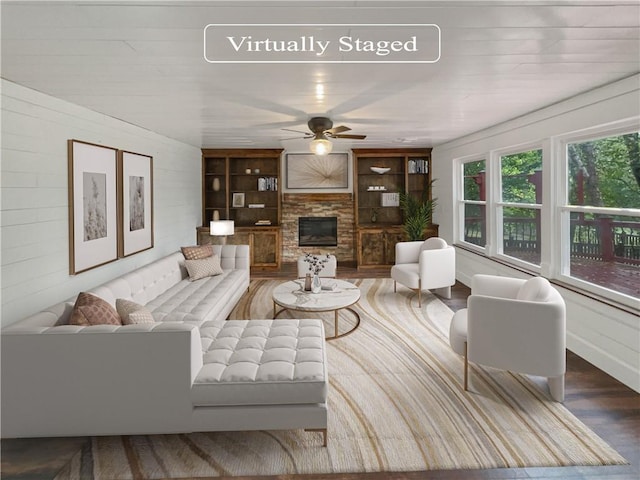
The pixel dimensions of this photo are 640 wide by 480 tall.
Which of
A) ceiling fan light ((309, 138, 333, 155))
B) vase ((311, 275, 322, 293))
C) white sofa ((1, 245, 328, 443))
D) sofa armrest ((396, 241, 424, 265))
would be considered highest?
ceiling fan light ((309, 138, 333, 155))

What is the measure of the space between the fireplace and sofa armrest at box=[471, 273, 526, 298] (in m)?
4.86

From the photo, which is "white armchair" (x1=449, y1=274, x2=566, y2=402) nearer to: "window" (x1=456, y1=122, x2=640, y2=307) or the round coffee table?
"window" (x1=456, y1=122, x2=640, y2=307)

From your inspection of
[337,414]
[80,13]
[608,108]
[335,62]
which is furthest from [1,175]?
[608,108]

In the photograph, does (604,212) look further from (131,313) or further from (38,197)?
(38,197)

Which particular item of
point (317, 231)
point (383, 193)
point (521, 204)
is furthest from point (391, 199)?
point (521, 204)

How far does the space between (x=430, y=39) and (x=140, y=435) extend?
2.88m

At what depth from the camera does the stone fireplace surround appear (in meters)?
8.34

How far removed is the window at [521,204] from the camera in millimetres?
4828

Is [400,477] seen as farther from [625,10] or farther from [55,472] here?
[625,10]

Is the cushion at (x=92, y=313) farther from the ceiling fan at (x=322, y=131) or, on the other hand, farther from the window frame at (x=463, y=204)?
the window frame at (x=463, y=204)

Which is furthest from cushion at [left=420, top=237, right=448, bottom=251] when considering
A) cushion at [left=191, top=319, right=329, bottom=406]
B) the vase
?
cushion at [left=191, top=319, right=329, bottom=406]

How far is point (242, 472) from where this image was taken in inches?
88.6

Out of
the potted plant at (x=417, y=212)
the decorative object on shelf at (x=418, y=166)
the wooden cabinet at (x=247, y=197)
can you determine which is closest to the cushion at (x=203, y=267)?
the wooden cabinet at (x=247, y=197)

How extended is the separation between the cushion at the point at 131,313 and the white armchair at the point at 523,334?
7.70 ft
